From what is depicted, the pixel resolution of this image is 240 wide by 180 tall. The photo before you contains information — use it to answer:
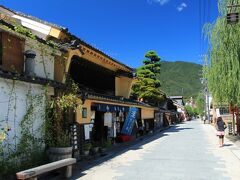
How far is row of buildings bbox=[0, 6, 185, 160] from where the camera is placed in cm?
1038

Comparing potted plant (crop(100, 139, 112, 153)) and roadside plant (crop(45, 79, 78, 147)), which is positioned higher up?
roadside plant (crop(45, 79, 78, 147))

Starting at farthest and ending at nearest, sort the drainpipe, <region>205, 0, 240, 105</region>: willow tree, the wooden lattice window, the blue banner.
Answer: the blue banner
<region>205, 0, 240, 105</region>: willow tree
the drainpipe
the wooden lattice window

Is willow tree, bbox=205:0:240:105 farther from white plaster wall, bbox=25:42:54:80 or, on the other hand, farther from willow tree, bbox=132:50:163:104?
willow tree, bbox=132:50:163:104

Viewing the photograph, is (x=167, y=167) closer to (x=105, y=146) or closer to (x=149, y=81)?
(x=105, y=146)

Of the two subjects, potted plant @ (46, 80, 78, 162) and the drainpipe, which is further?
the drainpipe

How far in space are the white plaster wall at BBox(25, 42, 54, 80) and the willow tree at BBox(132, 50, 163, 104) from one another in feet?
91.7

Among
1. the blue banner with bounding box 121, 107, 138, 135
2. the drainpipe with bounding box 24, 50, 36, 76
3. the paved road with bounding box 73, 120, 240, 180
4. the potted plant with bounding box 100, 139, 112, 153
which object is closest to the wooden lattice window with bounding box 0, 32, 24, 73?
the drainpipe with bounding box 24, 50, 36, 76

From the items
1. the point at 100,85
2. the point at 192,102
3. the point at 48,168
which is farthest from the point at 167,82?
the point at 48,168

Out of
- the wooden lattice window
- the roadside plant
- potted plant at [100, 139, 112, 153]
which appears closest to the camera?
the wooden lattice window

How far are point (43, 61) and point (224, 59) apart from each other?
41.2ft

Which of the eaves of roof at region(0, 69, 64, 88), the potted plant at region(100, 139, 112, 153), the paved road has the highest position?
the eaves of roof at region(0, 69, 64, 88)

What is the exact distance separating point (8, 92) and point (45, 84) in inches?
75.4

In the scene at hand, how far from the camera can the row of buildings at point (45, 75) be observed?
10.4 meters

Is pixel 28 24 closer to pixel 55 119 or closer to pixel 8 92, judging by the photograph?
pixel 55 119
